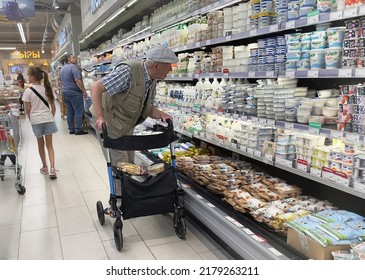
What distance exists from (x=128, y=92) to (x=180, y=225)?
1229 millimetres

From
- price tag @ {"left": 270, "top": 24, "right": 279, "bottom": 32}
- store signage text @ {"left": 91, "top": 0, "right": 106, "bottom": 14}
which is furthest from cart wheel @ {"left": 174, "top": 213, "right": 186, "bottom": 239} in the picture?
store signage text @ {"left": 91, "top": 0, "right": 106, "bottom": 14}

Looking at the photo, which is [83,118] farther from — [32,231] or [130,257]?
[130,257]

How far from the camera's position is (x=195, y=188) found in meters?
3.53

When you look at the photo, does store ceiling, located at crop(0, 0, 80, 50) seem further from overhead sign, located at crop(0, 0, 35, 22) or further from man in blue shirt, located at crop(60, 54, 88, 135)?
man in blue shirt, located at crop(60, 54, 88, 135)

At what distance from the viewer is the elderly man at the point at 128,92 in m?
3.01

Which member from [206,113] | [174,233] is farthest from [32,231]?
[206,113]

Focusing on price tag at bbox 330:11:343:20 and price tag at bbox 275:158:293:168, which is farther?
price tag at bbox 275:158:293:168

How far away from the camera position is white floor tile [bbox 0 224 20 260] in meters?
3.04

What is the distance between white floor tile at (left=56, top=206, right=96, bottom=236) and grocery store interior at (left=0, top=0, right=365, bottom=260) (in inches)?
0.8

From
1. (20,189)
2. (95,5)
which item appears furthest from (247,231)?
(95,5)

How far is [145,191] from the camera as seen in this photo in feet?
9.87

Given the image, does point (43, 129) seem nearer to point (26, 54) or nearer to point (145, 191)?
point (145, 191)

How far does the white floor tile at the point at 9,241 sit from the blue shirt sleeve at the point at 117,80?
1553mm

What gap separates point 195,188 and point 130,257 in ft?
3.03
